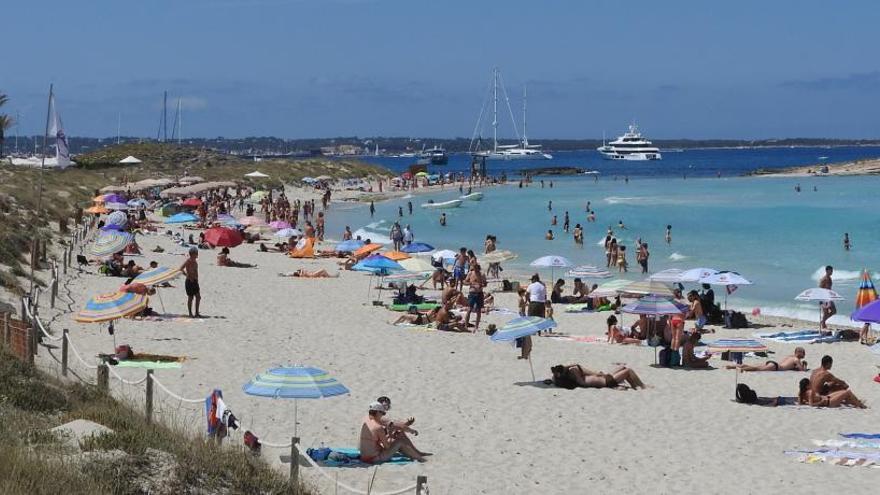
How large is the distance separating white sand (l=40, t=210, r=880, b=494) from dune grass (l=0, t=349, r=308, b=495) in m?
1.32

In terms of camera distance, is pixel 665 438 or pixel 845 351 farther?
pixel 845 351

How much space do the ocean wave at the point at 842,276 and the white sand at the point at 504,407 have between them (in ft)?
35.3

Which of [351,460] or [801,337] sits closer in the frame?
[351,460]

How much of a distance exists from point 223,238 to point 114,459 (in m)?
23.9

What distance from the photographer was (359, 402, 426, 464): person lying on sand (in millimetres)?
10383

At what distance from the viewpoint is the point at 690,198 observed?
7594 centimetres

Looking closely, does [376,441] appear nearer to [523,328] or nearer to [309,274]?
[523,328]

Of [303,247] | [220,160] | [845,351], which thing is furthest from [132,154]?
[845,351]

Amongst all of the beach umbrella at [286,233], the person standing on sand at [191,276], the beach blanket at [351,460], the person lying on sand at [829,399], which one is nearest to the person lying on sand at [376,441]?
the beach blanket at [351,460]

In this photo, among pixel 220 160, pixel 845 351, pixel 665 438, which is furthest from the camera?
pixel 220 160

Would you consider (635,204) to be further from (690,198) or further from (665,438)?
(665,438)

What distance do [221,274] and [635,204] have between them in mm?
45733

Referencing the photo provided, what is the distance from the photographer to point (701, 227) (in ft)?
166

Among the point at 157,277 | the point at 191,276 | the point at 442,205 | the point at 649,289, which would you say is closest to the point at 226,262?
the point at 191,276
